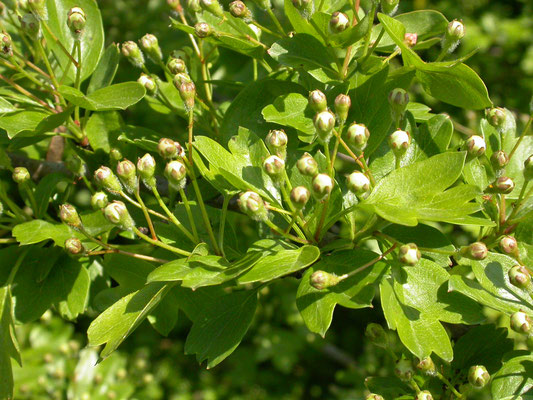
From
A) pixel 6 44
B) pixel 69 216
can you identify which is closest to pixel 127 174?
pixel 69 216

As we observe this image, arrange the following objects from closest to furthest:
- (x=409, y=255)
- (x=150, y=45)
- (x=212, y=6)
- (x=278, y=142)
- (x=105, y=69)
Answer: (x=409, y=255) → (x=278, y=142) → (x=212, y=6) → (x=150, y=45) → (x=105, y=69)

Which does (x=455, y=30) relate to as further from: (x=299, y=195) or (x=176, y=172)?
(x=176, y=172)

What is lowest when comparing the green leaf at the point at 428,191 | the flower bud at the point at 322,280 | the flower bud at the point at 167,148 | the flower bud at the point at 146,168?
the flower bud at the point at 322,280

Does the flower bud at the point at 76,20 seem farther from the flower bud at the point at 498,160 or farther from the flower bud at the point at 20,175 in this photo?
the flower bud at the point at 498,160

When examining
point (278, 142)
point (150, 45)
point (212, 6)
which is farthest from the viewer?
point (150, 45)

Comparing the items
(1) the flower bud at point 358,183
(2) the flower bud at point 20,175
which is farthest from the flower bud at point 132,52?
(1) the flower bud at point 358,183

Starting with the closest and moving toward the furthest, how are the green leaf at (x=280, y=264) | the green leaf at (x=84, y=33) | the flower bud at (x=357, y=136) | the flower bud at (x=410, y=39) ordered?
the green leaf at (x=280, y=264), the flower bud at (x=357, y=136), the flower bud at (x=410, y=39), the green leaf at (x=84, y=33)
